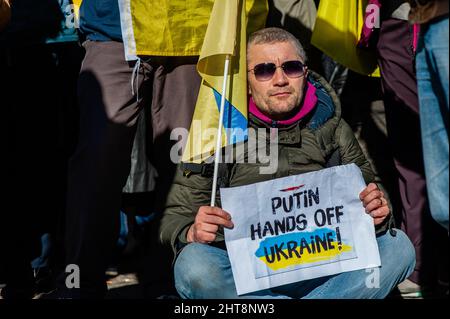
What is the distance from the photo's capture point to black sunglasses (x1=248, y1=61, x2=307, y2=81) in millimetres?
3736

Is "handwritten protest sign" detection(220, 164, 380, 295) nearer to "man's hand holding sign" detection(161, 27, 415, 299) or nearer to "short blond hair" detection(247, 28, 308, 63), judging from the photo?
"man's hand holding sign" detection(161, 27, 415, 299)

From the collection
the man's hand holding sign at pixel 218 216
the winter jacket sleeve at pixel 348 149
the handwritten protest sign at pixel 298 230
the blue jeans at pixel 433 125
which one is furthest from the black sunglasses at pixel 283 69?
the blue jeans at pixel 433 125

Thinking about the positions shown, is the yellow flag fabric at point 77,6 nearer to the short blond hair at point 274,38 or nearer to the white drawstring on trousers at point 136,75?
the white drawstring on trousers at point 136,75

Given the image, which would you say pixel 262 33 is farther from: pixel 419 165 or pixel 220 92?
pixel 419 165

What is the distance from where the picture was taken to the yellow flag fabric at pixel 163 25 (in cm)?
403

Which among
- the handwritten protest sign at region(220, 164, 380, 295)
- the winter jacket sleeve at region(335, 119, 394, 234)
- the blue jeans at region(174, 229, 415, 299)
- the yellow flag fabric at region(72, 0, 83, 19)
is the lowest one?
the blue jeans at region(174, 229, 415, 299)

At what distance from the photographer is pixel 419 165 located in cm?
439

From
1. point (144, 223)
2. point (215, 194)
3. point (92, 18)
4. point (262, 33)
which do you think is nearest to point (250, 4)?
point (262, 33)

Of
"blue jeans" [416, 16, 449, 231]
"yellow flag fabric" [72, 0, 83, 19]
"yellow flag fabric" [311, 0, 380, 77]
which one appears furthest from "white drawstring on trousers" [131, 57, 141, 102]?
"blue jeans" [416, 16, 449, 231]

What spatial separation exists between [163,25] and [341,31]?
0.98 m

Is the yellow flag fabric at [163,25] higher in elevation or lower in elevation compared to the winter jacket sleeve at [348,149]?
higher

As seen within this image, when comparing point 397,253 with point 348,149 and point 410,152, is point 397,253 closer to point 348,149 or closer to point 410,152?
point 348,149

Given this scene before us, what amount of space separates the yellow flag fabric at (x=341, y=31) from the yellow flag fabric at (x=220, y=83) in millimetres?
702

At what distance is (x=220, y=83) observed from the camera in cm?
383
